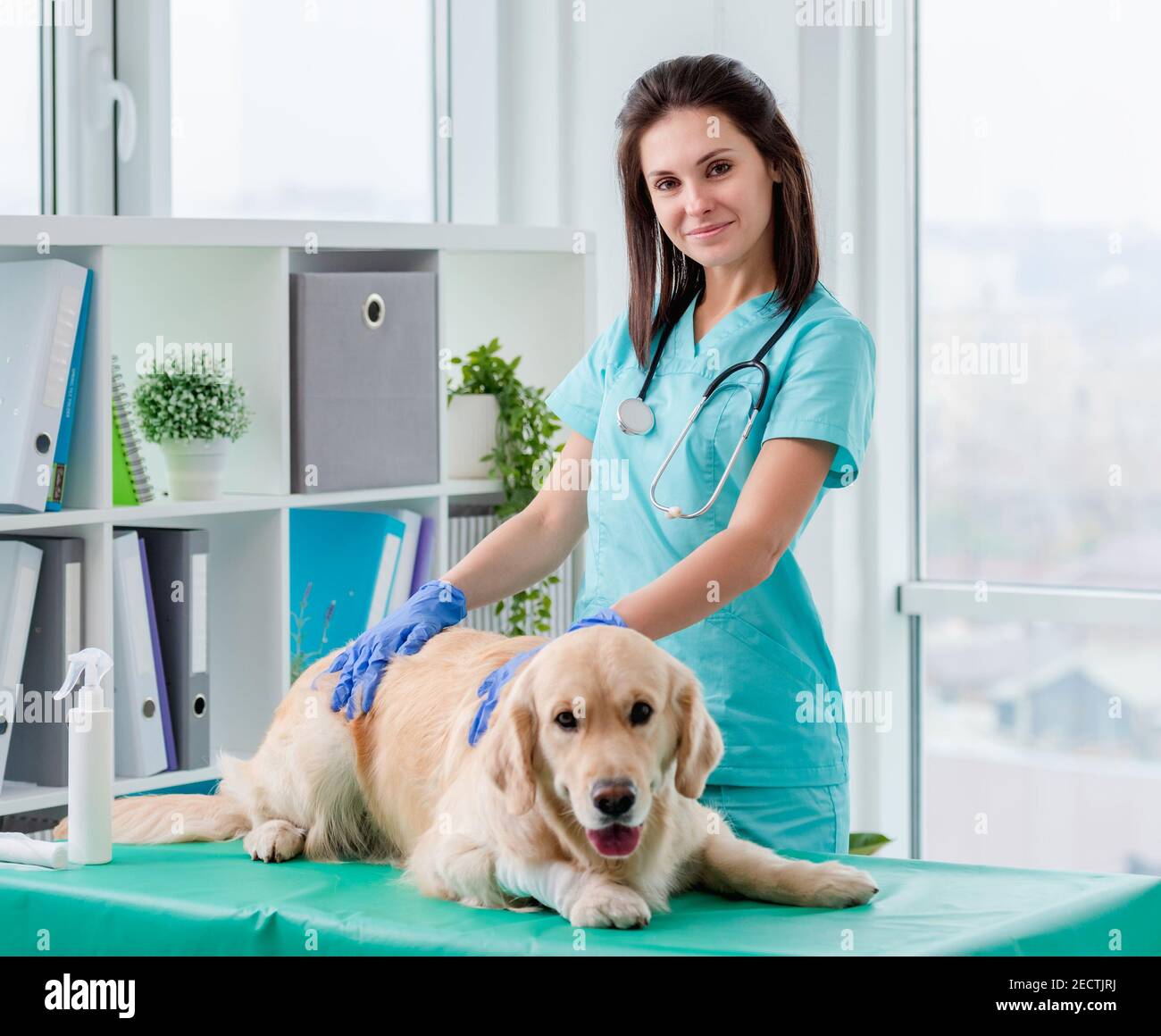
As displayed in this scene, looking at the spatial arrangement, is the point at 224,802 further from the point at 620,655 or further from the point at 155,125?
the point at 155,125

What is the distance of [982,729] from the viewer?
360 centimetres

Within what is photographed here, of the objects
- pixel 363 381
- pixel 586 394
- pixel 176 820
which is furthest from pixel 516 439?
pixel 176 820

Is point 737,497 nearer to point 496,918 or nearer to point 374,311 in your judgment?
point 496,918

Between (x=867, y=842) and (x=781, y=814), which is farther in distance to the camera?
(x=867, y=842)

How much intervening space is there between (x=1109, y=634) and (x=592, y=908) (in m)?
2.39

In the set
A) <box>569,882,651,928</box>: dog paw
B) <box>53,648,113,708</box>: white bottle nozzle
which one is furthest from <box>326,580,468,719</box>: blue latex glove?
<box>569,882,651,928</box>: dog paw

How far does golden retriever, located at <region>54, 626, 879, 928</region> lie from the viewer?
4.33 ft

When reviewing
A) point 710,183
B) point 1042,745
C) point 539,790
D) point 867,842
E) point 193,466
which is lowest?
point 867,842

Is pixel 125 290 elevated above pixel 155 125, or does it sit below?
below

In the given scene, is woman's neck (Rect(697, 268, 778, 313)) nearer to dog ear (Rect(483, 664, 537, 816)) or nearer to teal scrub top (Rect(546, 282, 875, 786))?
teal scrub top (Rect(546, 282, 875, 786))

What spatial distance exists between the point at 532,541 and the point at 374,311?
95 cm

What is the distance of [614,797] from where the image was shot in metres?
1.29

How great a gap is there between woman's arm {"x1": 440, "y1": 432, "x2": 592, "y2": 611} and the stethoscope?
0.53 ft

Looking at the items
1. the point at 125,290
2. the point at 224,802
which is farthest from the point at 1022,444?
the point at 224,802
